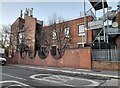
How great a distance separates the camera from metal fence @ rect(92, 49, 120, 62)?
2011 cm

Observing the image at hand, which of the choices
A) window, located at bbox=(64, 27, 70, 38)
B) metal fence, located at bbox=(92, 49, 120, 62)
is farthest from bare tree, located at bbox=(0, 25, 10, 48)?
metal fence, located at bbox=(92, 49, 120, 62)

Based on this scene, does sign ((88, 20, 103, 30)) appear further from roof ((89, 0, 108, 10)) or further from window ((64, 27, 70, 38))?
window ((64, 27, 70, 38))

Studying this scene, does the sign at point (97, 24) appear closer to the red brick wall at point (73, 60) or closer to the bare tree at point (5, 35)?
the red brick wall at point (73, 60)

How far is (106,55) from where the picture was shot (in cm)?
2064

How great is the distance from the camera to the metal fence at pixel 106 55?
20.1 m

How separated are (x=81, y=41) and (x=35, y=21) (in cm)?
Result: 1285

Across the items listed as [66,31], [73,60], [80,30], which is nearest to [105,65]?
[73,60]

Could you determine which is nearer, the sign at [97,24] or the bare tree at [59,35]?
the sign at [97,24]

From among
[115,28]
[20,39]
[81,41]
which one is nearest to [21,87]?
[115,28]

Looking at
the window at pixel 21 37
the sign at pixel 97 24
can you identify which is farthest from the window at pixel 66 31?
the window at pixel 21 37

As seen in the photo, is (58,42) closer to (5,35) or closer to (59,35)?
(59,35)

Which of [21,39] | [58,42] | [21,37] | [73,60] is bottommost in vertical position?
[73,60]

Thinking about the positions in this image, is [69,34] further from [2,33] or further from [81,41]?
[2,33]

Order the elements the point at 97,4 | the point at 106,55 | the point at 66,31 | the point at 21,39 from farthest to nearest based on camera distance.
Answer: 1. the point at 21,39
2. the point at 66,31
3. the point at 97,4
4. the point at 106,55
